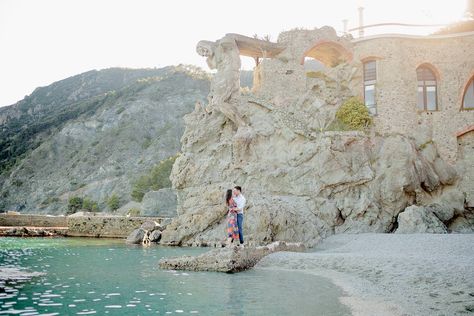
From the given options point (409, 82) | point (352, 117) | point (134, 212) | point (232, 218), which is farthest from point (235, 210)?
point (134, 212)

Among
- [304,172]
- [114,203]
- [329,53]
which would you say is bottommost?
[114,203]

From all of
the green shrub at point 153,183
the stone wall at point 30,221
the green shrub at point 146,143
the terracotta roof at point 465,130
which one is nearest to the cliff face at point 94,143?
the green shrub at point 146,143

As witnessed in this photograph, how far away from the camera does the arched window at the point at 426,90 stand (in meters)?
30.1

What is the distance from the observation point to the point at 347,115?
29234 mm

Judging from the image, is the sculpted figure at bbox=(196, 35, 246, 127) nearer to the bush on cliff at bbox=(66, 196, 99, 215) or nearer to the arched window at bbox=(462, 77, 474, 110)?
the arched window at bbox=(462, 77, 474, 110)

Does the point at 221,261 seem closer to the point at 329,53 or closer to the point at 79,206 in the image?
the point at 329,53

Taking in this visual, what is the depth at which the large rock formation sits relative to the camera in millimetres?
26141

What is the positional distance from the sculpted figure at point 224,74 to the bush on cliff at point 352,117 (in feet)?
22.2

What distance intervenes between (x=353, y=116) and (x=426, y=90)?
6102mm

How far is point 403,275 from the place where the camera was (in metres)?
12.0

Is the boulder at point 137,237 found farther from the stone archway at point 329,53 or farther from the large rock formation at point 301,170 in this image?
the stone archway at point 329,53

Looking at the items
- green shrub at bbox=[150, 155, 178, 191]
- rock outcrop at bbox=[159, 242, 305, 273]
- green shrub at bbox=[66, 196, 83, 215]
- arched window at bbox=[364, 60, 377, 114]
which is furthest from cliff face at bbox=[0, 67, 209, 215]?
rock outcrop at bbox=[159, 242, 305, 273]

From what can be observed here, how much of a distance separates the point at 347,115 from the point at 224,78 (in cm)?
893

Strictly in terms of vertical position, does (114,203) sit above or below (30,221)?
below
